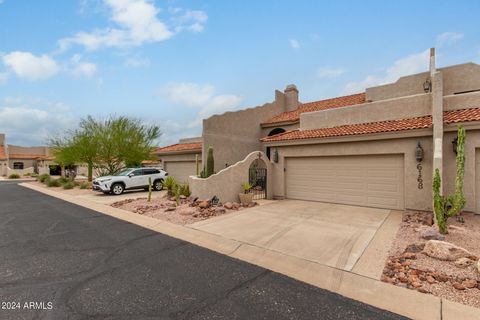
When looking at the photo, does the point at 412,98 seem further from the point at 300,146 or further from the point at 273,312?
the point at 273,312

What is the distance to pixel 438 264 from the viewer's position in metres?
4.60

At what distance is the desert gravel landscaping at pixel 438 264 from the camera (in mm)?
3787

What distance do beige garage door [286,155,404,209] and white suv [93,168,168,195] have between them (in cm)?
1004

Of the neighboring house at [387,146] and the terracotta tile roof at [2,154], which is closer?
the neighboring house at [387,146]

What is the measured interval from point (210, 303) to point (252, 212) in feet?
20.3

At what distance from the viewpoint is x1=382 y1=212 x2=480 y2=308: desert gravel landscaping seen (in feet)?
12.4

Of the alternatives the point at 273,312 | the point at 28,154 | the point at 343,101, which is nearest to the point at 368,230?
the point at 273,312

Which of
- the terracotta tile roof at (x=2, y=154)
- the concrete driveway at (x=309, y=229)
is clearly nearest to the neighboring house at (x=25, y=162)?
the terracotta tile roof at (x=2, y=154)

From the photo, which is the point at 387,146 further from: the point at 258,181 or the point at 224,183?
the point at 224,183

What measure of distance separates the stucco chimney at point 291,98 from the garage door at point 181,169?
32.5 ft

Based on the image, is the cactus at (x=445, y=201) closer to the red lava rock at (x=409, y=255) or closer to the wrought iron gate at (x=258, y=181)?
the red lava rock at (x=409, y=255)

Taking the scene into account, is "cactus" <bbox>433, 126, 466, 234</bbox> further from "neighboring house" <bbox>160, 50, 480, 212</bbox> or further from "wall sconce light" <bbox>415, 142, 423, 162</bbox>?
"wall sconce light" <bbox>415, 142, 423, 162</bbox>

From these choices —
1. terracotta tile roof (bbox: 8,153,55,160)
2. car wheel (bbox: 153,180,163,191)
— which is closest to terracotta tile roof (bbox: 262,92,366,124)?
car wheel (bbox: 153,180,163,191)

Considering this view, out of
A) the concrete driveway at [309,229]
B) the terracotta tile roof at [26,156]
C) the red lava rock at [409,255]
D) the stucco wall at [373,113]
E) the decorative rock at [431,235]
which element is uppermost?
the stucco wall at [373,113]
